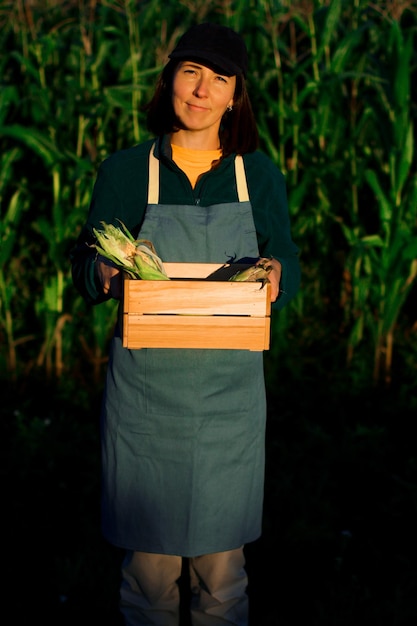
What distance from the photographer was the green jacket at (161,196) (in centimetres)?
236

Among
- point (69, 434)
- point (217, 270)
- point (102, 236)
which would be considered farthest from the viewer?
point (69, 434)

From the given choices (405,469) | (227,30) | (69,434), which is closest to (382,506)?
(405,469)

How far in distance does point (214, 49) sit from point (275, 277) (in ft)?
2.04

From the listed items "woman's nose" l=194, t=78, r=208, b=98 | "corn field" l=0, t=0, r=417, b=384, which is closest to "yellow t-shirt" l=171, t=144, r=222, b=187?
"woman's nose" l=194, t=78, r=208, b=98

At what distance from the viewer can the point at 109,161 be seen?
7.80ft

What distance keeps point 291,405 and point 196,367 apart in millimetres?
2381

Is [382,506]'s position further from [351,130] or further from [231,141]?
[351,130]

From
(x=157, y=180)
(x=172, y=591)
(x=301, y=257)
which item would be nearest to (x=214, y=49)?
(x=157, y=180)

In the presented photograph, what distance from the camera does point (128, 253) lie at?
2.21 meters

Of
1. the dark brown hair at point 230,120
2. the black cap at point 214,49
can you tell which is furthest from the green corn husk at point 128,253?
the black cap at point 214,49

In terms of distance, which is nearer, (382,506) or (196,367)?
(196,367)

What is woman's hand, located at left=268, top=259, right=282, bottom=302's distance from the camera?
7.36 feet

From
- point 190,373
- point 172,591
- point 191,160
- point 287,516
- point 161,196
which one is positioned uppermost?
point 191,160

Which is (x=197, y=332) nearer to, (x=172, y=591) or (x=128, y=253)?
(x=128, y=253)
